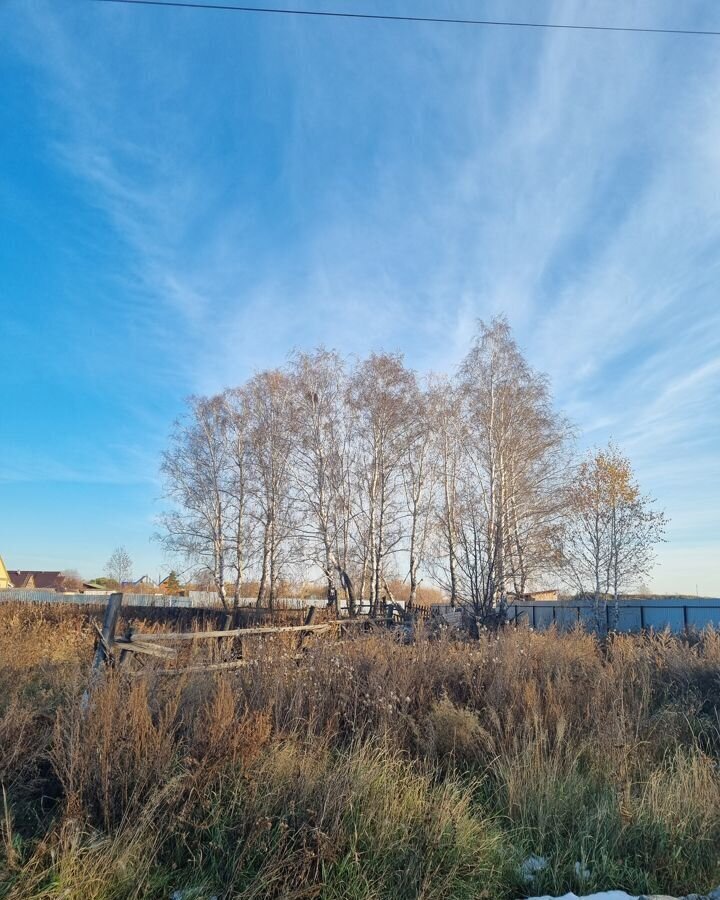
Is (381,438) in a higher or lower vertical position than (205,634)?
higher

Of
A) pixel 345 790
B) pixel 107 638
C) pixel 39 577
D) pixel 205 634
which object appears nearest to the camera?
pixel 345 790

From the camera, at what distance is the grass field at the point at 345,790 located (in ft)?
10.9

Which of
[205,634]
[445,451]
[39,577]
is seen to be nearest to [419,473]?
[445,451]

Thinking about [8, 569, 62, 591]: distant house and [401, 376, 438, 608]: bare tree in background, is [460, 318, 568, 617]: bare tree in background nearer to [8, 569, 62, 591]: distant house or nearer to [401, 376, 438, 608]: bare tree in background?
[401, 376, 438, 608]: bare tree in background

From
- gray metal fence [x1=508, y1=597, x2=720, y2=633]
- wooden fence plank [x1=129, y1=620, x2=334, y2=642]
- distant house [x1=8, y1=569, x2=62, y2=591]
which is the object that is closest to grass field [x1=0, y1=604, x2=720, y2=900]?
wooden fence plank [x1=129, y1=620, x2=334, y2=642]

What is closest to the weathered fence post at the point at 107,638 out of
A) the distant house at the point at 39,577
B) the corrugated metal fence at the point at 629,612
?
the corrugated metal fence at the point at 629,612

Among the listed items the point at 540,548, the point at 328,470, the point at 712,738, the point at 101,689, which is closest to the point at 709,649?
the point at 712,738

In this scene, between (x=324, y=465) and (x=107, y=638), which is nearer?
(x=107, y=638)

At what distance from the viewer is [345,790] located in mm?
3713

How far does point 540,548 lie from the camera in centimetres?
1998

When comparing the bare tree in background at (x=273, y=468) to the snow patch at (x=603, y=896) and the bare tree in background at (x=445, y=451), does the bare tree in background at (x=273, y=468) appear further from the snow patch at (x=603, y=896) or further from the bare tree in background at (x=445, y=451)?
the snow patch at (x=603, y=896)

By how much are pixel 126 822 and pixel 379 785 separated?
1.50 m

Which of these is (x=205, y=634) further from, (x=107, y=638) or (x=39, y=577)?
(x=39, y=577)

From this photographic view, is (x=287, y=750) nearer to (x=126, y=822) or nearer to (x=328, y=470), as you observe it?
(x=126, y=822)
